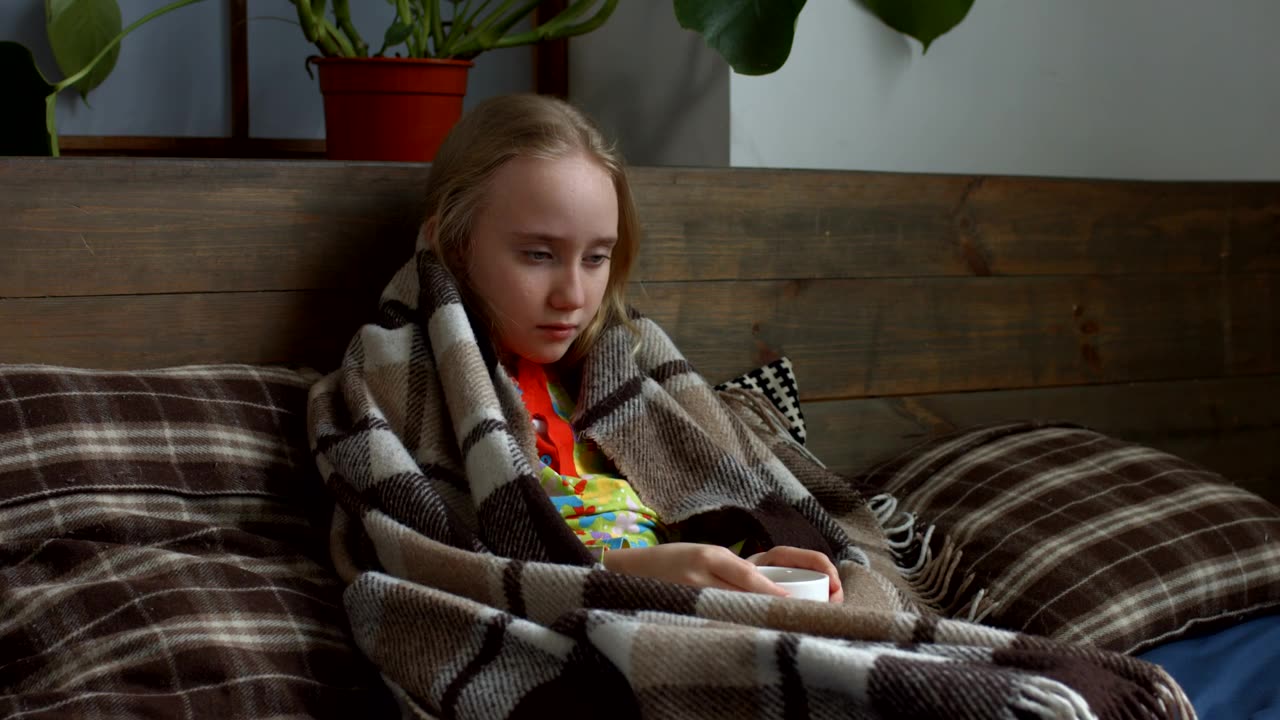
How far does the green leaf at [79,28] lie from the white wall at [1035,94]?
75cm

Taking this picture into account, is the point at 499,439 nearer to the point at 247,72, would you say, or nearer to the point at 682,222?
the point at 682,222

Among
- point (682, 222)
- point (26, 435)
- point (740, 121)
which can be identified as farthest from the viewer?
point (740, 121)

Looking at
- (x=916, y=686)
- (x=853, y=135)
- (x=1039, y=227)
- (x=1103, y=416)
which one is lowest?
(x=1103, y=416)

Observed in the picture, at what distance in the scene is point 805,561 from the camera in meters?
1.08

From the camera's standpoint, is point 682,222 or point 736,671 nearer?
point 736,671

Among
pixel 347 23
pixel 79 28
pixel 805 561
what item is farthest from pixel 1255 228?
pixel 79 28

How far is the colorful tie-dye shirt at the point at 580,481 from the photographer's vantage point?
3.98 ft

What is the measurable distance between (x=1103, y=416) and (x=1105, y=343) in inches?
4.1

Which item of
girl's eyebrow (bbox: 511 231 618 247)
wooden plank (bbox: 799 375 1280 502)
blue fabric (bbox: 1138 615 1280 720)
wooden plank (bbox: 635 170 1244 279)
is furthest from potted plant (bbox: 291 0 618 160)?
blue fabric (bbox: 1138 615 1280 720)

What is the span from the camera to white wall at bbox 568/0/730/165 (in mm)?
1662

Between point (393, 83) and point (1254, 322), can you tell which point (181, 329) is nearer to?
point (393, 83)

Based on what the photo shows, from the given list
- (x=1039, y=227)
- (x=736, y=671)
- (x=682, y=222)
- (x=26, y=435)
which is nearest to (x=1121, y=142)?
(x=1039, y=227)

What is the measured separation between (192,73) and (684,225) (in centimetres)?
78

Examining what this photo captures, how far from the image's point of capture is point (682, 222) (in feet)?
5.03
